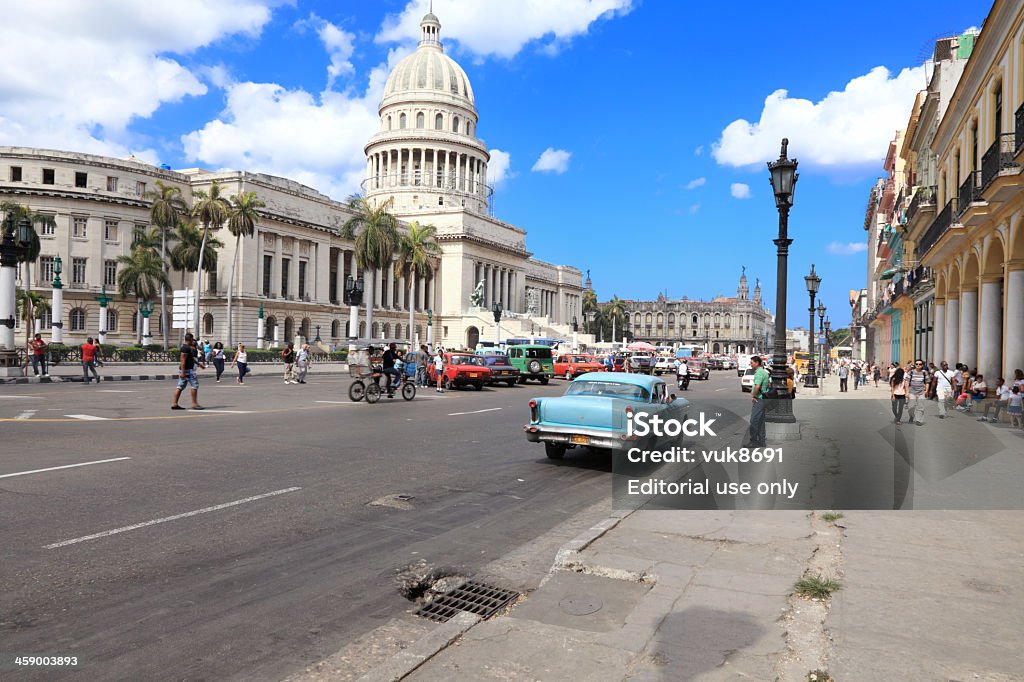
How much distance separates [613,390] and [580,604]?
6.75m

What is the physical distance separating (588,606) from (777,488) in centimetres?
514

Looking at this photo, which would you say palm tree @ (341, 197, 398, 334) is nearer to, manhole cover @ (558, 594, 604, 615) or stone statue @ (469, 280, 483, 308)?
stone statue @ (469, 280, 483, 308)

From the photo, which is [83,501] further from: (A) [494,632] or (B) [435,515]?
(A) [494,632]

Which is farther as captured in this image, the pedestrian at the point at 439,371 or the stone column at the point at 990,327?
the pedestrian at the point at 439,371

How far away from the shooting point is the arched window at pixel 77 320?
2346 inches

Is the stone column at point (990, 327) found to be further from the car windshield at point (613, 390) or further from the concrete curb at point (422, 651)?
the concrete curb at point (422, 651)

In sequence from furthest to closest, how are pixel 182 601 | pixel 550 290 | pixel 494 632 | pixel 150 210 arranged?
pixel 550 290, pixel 150 210, pixel 182 601, pixel 494 632

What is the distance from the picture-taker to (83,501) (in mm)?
7582

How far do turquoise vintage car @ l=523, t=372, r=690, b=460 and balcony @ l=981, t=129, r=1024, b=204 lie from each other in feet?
28.4

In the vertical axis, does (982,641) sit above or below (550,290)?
below

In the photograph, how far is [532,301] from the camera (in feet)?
380

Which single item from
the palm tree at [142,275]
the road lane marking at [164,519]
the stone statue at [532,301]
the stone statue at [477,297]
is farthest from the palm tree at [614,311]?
the road lane marking at [164,519]

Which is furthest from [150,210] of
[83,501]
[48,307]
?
[83,501]

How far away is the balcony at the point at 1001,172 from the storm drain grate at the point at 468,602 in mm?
14450
